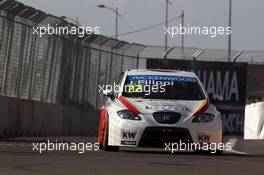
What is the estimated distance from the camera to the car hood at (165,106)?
16719 millimetres

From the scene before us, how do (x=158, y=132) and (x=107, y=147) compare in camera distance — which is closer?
(x=158, y=132)

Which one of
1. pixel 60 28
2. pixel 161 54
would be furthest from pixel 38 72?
pixel 161 54

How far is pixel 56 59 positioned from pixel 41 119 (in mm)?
4018

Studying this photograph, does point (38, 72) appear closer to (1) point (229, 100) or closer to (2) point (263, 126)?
(2) point (263, 126)

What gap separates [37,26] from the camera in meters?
32.7

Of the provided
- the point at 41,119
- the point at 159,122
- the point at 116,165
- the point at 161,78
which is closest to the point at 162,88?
the point at 161,78

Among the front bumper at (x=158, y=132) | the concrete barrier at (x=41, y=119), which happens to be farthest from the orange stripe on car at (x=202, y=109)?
the concrete barrier at (x=41, y=119)

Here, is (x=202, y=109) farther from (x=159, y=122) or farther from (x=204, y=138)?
(x=159, y=122)

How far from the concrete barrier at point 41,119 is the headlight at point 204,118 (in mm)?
12855

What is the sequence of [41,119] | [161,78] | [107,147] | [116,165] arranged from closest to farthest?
1. [116,165]
2. [107,147]
3. [161,78]
4. [41,119]

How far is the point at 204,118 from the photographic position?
1677cm

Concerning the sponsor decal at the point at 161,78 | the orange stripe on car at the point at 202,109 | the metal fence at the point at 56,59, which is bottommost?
the orange stripe on car at the point at 202,109

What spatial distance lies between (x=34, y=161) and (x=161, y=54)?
3542cm

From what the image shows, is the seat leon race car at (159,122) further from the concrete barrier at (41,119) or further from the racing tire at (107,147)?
the concrete barrier at (41,119)
